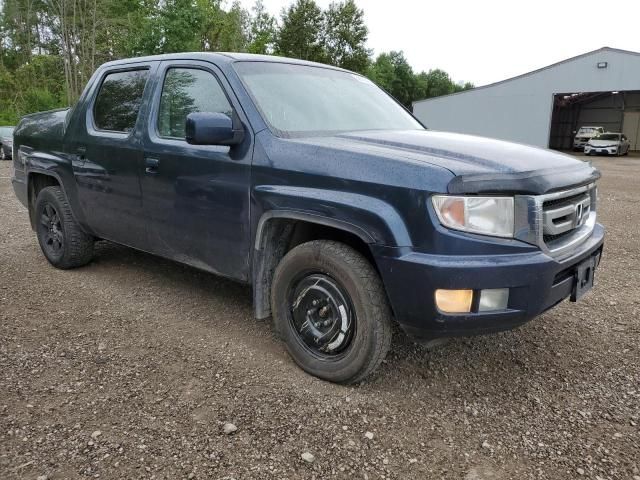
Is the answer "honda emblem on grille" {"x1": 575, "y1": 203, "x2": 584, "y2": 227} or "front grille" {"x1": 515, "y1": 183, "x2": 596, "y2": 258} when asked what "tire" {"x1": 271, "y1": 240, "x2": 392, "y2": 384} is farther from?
"honda emblem on grille" {"x1": 575, "y1": 203, "x2": 584, "y2": 227}

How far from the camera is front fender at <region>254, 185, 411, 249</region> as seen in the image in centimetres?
245

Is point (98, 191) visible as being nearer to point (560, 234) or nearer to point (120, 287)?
point (120, 287)

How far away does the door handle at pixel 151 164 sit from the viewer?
354 cm

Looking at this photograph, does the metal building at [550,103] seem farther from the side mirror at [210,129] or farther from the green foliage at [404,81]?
the side mirror at [210,129]

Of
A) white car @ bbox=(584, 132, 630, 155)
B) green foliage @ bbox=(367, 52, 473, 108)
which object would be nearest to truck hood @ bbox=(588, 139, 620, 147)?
white car @ bbox=(584, 132, 630, 155)

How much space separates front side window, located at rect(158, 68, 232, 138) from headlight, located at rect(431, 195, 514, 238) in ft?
5.23

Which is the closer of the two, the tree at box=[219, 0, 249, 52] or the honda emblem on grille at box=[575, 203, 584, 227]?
the honda emblem on grille at box=[575, 203, 584, 227]

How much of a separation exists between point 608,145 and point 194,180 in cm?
3035

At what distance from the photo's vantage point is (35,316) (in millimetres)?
3785

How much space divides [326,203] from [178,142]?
4.43 ft

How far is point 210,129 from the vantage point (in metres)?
2.85

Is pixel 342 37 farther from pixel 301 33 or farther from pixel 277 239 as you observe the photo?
pixel 277 239

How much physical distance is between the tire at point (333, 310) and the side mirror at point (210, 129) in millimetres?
748

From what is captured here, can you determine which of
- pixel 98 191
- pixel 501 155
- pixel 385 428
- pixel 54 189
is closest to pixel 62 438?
pixel 385 428
